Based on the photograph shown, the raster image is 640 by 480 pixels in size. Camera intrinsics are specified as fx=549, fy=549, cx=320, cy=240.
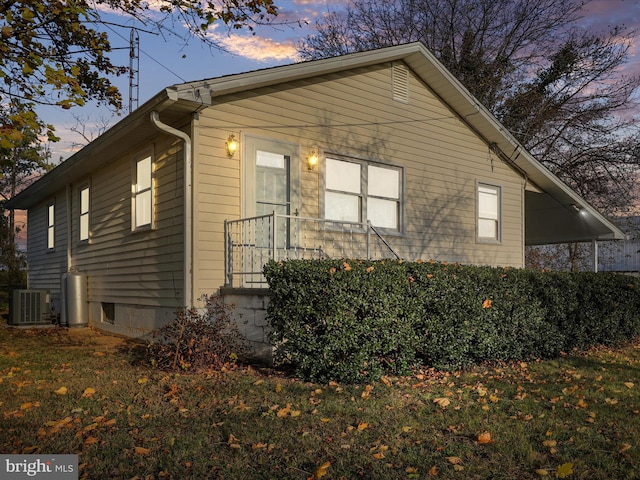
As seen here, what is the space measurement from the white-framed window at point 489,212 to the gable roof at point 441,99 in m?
0.95

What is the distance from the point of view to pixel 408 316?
6.62 metres

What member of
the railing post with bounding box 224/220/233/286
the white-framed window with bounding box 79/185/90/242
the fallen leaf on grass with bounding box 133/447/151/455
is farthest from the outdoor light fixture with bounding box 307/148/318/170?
the fallen leaf on grass with bounding box 133/447/151/455

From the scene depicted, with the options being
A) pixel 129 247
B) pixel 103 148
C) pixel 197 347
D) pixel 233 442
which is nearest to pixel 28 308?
pixel 129 247

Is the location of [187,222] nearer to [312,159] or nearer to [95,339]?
[312,159]

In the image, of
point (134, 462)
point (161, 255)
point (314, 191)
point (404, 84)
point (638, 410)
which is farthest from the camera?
point (404, 84)

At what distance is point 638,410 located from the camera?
17.2ft

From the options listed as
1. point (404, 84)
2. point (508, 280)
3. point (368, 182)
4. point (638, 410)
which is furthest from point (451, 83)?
point (638, 410)

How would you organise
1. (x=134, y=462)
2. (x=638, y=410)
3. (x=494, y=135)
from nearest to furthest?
(x=134, y=462), (x=638, y=410), (x=494, y=135)

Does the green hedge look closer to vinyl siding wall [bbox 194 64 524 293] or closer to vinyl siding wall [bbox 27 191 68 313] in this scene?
vinyl siding wall [bbox 194 64 524 293]

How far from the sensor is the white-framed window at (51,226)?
49.4ft

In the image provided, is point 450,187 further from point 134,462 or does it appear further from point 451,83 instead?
point 134,462

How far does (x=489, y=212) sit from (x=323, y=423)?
9.60m

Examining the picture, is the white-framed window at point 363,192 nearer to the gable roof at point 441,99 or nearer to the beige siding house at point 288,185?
the beige siding house at point 288,185

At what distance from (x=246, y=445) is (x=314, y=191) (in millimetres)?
5952
